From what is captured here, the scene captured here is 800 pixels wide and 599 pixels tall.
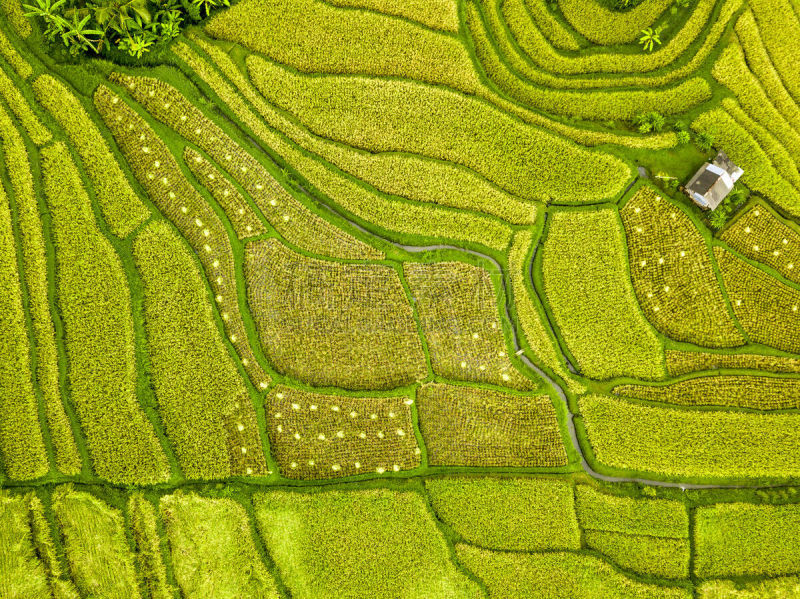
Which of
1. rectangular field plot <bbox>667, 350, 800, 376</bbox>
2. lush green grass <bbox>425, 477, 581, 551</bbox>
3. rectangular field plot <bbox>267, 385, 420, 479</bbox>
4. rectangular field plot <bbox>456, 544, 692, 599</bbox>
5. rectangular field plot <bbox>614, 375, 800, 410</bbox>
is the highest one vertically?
rectangular field plot <bbox>667, 350, 800, 376</bbox>

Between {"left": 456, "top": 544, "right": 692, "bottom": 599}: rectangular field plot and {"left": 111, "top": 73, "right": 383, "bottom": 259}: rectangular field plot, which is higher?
{"left": 111, "top": 73, "right": 383, "bottom": 259}: rectangular field plot

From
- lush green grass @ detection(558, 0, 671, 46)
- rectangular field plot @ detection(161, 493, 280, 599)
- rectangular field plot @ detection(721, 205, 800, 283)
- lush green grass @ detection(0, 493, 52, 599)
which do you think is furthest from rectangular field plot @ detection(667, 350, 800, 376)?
lush green grass @ detection(0, 493, 52, 599)

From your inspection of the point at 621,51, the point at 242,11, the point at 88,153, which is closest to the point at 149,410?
the point at 88,153

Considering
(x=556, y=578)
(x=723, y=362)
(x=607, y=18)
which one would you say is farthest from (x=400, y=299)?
(x=607, y=18)

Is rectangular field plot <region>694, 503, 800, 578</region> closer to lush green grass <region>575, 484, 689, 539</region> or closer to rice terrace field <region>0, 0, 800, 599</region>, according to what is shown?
rice terrace field <region>0, 0, 800, 599</region>

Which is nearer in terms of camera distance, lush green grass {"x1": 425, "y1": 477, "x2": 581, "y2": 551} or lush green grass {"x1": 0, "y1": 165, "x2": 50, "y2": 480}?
lush green grass {"x1": 0, "y1": 165, "x2": 50, "y2": 480}

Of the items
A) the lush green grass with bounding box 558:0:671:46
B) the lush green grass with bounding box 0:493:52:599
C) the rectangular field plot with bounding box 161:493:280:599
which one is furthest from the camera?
the lush green grass with bounding box 558:0:671:46

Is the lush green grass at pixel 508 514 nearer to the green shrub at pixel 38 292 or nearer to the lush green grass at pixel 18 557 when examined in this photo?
the green shrub at pixel 38 292
